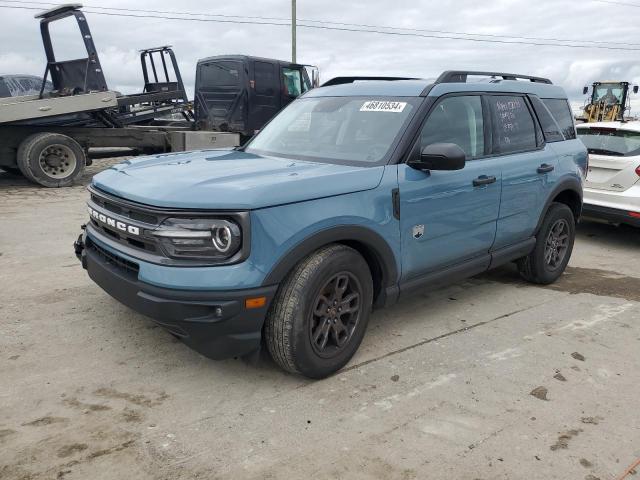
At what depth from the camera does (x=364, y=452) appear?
2.59 meters

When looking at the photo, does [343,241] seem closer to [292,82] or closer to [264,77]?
[264,77]

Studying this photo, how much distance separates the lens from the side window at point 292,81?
12.6 meters

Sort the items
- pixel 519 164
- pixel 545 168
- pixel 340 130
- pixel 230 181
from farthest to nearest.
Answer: pixel 545 168 < pixel 519 164 < pixel 340 130 < pixel 230 181

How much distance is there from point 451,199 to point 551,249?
1935 mm

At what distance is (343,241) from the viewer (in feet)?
10.6

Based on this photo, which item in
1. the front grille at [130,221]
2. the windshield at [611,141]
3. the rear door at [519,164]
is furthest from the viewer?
the windshield at [611,141]

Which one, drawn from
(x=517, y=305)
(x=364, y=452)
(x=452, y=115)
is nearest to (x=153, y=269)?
(x=364, y=452)

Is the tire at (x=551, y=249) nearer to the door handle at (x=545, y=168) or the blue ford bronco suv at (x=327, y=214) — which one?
the blue ford bronco suv at (x=327, y=214)

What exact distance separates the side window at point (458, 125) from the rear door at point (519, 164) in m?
0.19

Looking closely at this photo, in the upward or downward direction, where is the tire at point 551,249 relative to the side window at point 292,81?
Answer: downward

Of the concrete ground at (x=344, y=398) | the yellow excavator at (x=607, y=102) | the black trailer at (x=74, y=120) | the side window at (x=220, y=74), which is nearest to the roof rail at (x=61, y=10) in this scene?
the black trailer at (x=74, y=120)

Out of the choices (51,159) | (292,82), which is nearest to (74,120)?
(51,159)

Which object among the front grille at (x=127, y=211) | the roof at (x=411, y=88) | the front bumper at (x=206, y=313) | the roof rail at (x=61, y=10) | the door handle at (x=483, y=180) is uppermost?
the roof rail at (x=61, y=10)

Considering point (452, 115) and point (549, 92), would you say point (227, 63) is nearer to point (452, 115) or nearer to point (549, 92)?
point (549, 92)
